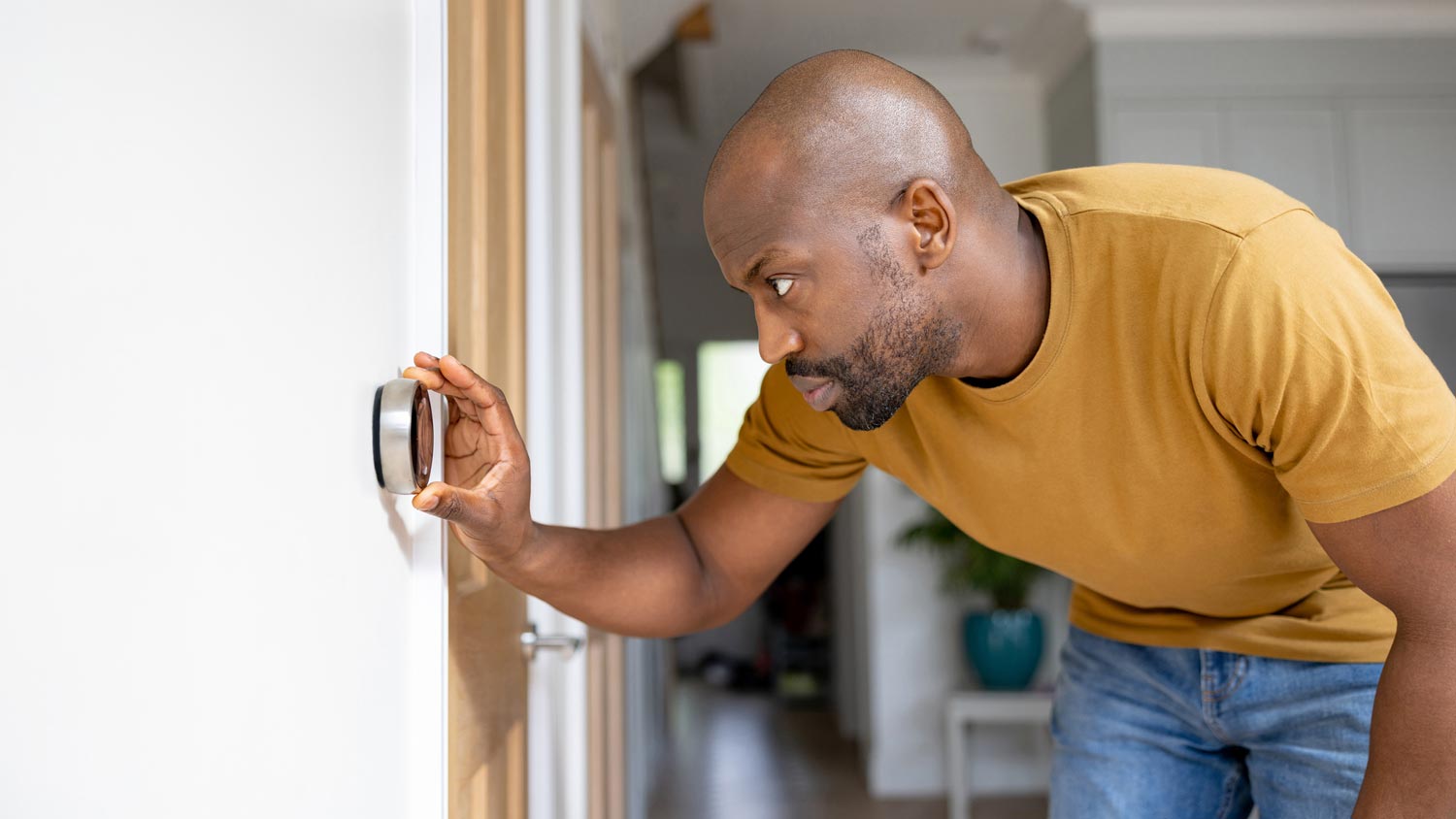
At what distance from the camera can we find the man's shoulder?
0.97 meters

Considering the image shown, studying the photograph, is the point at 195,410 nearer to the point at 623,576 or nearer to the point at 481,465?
the point at 481,465

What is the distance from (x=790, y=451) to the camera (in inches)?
51.6

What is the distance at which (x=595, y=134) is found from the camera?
8.04ft

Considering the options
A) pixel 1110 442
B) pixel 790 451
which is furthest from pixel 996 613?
pixel 1110 442

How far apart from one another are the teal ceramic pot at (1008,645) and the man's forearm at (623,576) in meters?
2.90

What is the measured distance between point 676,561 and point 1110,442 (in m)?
0.47

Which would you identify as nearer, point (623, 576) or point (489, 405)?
point (489, 405)

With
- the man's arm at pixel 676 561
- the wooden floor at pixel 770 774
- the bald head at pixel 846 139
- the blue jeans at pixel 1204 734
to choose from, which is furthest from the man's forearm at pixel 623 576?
the wooden floor at pixel 770 774

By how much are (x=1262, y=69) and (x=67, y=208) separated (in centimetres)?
412

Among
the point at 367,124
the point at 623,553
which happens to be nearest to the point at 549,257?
the point at 623,553

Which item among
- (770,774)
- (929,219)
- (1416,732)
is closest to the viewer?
(1416,732)

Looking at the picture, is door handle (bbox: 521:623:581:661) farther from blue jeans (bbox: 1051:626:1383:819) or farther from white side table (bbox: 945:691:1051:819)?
white side table (bbox: 945:691:1051:819)

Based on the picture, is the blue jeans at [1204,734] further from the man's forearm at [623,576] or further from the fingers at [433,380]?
the fingers at [433,380]

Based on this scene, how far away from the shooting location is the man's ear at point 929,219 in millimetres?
986
